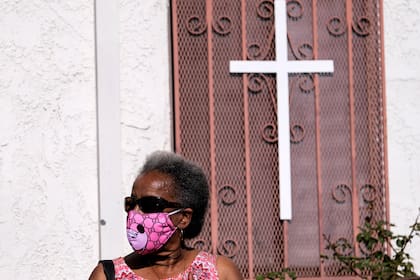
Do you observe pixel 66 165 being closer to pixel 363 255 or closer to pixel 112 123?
pixel 112 123

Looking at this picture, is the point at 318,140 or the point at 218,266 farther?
the point at 318,140

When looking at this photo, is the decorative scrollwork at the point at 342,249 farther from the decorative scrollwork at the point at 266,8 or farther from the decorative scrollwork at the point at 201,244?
the decorative scrollwork at the point at 266,8

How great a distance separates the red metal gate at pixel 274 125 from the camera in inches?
197

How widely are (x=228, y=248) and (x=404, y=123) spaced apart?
1135mm

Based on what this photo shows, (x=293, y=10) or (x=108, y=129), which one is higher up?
(x=293, y=10)

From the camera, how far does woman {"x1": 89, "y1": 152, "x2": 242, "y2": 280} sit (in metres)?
3.14

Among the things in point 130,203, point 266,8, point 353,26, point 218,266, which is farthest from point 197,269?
point 353,26

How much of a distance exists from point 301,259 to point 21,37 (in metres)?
1.80

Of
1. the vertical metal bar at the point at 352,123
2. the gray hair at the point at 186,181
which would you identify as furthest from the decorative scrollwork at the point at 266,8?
the gray hair at the point at 186,181

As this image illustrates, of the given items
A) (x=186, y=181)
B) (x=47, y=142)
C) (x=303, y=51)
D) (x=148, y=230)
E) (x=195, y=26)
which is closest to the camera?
(x=148, y=230)

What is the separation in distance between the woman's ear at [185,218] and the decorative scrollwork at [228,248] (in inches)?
69.7

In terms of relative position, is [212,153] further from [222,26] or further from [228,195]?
[222,26]

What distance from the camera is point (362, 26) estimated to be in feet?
16.9

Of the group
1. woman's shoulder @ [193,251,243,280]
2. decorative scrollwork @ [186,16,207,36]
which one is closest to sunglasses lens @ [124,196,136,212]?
woman's shoulder @ [193,251,243,280]
